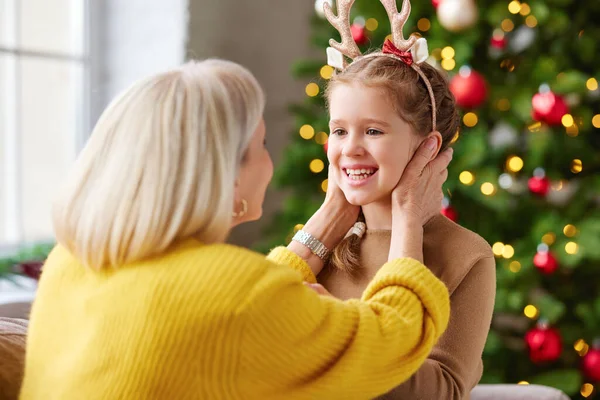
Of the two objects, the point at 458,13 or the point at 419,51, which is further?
the point at 458,13

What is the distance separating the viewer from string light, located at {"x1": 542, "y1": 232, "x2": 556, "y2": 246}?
2678mm

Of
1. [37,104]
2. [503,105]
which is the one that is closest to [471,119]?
[503,105]

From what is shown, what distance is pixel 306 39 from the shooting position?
385cm

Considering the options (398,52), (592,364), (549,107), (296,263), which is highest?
(398,52)

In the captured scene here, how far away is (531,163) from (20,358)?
73.6 inches

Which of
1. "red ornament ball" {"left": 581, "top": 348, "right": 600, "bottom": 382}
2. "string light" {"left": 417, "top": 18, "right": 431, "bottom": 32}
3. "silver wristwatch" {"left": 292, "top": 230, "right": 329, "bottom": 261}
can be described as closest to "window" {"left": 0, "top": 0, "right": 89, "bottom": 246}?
"string light" {"left": 417, "top": 18, "right": 431, "bottom": 32}

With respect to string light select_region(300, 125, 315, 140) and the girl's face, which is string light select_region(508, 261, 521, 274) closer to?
string light select_region(300, 125, 315, 140)

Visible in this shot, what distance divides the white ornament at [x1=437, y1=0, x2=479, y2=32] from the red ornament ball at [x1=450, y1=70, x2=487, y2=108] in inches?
6.3

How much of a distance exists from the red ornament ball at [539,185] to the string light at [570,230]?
0.45 ft

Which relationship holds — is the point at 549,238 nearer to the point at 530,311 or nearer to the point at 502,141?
the point at 530,311

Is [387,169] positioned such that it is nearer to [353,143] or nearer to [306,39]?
[353,143]

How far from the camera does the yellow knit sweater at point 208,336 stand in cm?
104

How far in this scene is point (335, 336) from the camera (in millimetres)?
1111

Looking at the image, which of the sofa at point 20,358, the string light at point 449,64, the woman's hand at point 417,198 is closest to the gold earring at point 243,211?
the woman's hand at point 417,198
